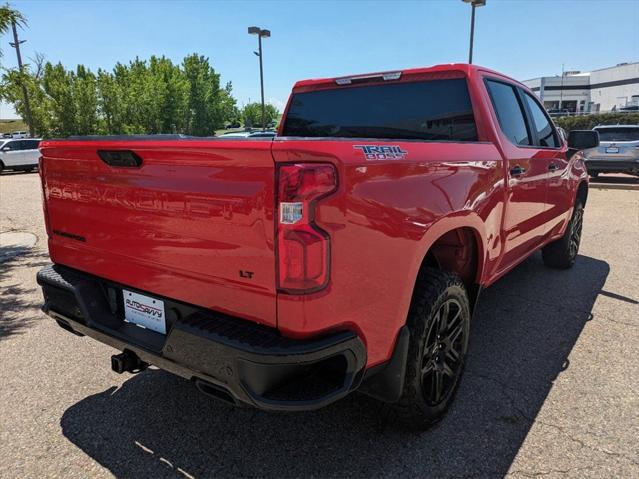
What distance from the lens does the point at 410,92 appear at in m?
3.38

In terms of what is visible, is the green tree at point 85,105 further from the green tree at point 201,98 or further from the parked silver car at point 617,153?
the parked silver car at point 617,153

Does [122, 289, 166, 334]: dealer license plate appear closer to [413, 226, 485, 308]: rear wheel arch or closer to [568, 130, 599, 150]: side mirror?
[413, 226, 485, 308]: rear wheel arch

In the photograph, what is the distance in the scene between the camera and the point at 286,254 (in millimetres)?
1739

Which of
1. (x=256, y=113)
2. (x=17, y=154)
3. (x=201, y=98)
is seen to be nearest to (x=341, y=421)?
(x=17, y=154)

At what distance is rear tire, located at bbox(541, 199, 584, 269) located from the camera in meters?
5.46

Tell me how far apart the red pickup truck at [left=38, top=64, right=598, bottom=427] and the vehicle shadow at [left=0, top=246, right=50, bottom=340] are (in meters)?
1.82

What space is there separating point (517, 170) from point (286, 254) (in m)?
2.31

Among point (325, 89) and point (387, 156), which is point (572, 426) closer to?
point (387, 156)

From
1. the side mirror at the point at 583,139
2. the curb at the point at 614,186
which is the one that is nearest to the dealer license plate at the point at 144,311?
the side mirror at the point at 583,139

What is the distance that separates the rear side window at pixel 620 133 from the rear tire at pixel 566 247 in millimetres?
9681

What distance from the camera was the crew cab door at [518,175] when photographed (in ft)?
10.9

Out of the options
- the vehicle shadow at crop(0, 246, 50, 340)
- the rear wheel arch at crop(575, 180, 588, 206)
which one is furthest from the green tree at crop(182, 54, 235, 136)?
the rear wheel arch at crop(575, 180, 588, 206)

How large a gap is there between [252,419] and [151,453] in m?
0.57

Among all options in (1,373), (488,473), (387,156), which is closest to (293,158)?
(387,156)
